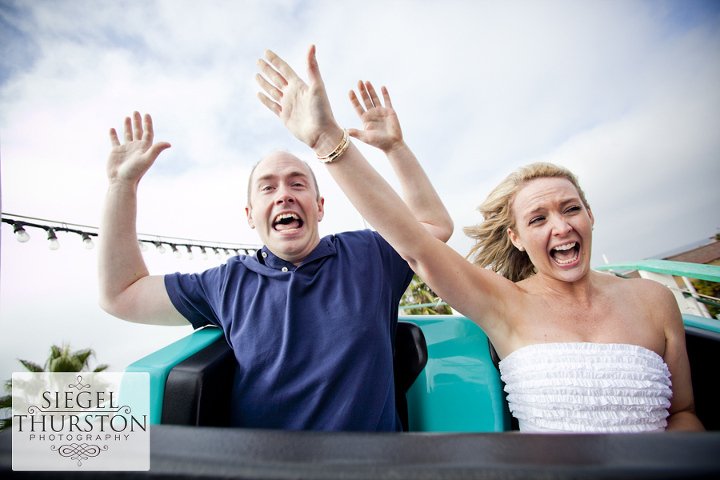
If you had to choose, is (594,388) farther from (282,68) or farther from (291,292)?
(282,68)

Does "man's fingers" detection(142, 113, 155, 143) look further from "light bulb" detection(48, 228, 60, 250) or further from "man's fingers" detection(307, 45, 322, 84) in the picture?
"light bulb" detection(48, 228, 60, 250)

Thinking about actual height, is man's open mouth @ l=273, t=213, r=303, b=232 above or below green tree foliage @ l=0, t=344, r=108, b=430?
above

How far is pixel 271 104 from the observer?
942 mm

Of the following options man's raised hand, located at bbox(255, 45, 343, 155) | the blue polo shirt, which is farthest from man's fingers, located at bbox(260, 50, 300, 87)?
the blue polo shirt

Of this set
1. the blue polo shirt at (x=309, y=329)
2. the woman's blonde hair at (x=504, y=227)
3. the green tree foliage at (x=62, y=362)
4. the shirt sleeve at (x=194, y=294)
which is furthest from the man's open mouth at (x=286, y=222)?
the green tree foliage at (x=62, y=362)

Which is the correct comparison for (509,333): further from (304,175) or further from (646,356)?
(304,175)

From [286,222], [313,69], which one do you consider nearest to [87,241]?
[286,222]

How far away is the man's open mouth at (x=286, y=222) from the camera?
1.26 meters

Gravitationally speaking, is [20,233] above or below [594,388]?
above

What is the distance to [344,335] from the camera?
104cm

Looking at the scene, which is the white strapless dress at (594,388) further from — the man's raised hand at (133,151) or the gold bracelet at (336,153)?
the man's raised hand at (133,151)

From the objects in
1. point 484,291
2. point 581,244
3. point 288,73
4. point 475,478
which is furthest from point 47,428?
point 581,244

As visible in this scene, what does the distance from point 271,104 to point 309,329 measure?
71cm

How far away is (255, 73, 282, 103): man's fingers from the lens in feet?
2.94
